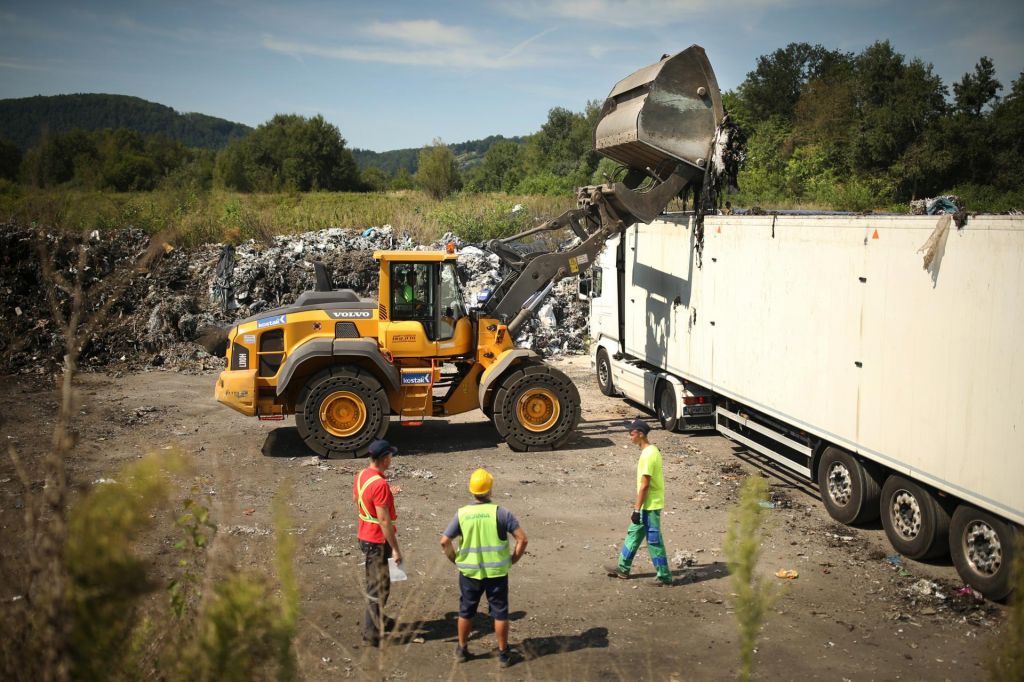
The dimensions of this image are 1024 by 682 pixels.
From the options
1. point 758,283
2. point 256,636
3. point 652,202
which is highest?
point 652,202

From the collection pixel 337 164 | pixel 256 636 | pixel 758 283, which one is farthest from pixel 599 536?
pixel 337 164

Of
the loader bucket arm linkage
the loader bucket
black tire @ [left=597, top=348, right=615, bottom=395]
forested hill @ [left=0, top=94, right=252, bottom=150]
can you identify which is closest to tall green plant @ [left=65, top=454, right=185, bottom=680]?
forested hill @ [left=0, top=94, right=252, bottom=150]

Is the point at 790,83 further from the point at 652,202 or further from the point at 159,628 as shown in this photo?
the point at 159,628

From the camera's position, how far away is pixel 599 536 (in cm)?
860

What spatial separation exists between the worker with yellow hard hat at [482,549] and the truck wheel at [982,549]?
3857 millimetres

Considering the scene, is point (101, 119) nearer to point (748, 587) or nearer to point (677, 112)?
point (677, 112)

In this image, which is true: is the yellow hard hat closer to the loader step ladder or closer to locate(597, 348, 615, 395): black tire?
the loader step ladder

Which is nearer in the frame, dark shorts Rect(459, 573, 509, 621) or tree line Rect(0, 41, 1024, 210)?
dark shorts Rect(459, 573, 509, 621)

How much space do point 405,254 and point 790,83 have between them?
6084 cm

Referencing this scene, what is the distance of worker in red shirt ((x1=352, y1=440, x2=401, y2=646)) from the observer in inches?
238

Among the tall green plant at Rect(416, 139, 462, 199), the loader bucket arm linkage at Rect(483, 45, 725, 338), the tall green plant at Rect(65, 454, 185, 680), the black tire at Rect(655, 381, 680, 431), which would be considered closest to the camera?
the tall green plant at Rect(65, 454, 185, 680)

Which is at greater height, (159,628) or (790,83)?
(790,83)

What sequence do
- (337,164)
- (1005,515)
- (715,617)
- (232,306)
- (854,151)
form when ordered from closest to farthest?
(1005,515) < (715,617) < (232,306) < (854,151) < (337,164)

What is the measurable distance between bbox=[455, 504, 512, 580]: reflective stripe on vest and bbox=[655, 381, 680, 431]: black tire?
6.81 meters
